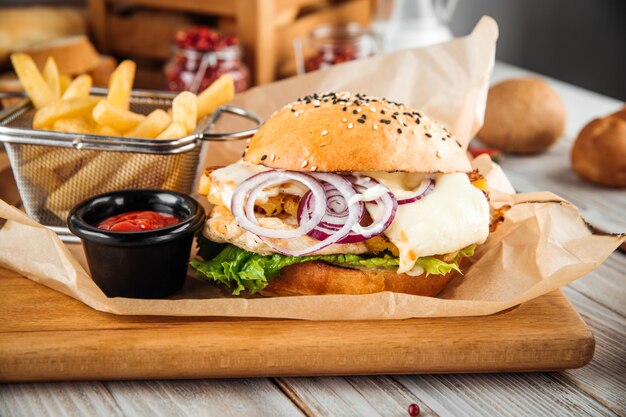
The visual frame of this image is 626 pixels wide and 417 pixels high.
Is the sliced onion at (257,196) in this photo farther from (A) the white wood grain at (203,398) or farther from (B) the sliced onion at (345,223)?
(A) the white wood grain at (203,398)

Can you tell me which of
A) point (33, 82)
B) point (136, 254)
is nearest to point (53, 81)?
point (33, 82)

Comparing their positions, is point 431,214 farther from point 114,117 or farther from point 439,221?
point 114,117

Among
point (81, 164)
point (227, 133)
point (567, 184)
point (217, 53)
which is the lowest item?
point (567, 184)

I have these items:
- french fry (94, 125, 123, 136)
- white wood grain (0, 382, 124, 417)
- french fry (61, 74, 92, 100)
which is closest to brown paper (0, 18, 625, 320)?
white wood grain (0, 382, 124, 417)

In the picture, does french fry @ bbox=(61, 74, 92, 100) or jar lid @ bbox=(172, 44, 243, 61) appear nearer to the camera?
french fry @ bbox=(61, 74, 92, 100)

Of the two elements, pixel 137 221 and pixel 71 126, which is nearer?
pixel 137 221

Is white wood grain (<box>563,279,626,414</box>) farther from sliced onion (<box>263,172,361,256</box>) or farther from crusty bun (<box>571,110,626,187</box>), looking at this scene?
crusty bun (<box>571,110,626,187</box>)
